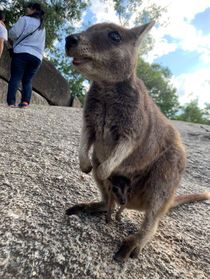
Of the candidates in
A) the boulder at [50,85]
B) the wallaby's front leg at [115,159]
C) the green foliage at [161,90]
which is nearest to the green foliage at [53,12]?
the boulder at [50,85]

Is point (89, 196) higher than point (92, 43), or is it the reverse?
point (92, 43)

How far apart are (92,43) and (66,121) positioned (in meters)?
4.89

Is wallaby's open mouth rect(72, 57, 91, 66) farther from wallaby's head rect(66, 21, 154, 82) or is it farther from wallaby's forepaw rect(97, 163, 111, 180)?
wallaby's forepaw rect(97, 163, 111, 180)

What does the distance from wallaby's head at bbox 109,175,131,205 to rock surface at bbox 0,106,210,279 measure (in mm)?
317

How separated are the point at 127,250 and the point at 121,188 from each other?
0.47m

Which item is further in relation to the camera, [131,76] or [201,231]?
[201,231]

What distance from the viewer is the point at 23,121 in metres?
6.45

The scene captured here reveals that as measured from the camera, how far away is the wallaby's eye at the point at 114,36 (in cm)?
307

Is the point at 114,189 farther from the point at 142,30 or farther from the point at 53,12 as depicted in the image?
the point at 53,12

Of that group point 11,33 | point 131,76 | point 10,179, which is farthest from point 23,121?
point 131,76

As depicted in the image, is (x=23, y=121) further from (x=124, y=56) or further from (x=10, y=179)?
(x=124, y=56)

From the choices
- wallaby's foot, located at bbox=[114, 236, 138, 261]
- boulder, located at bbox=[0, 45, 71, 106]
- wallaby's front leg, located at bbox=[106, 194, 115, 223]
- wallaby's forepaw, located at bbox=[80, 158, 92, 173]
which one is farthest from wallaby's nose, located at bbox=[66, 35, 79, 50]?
boulder, located at bbox=[0, 45, 71, 106]

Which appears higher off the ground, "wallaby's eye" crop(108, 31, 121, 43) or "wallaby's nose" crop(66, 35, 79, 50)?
"wallaby's eye" crop(108, 31, 121, 43)

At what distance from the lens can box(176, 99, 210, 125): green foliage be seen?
42237mm
